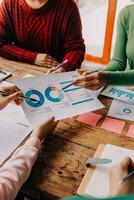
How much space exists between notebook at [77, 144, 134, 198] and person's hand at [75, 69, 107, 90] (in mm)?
362

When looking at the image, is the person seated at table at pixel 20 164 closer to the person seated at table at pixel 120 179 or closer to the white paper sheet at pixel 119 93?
the person seated at table at pixel 120 179

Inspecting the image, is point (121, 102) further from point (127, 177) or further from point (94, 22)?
point (94, 22)

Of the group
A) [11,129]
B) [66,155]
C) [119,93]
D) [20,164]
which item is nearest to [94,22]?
[119,93]

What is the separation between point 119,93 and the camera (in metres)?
1.39

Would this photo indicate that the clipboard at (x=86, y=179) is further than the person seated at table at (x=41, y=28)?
No

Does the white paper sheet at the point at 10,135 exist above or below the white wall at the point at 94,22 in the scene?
above

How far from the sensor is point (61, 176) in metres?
0.92

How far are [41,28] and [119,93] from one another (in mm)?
724

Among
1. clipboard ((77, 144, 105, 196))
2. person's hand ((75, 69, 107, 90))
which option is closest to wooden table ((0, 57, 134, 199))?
clipboard ((77, 144, 105, 196))

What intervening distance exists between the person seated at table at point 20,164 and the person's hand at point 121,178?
0.81 feet

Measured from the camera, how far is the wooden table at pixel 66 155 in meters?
0.89

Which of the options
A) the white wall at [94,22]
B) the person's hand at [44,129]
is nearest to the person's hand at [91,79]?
the person's hand at [44,129]

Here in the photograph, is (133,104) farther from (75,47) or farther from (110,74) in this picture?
(75,47)

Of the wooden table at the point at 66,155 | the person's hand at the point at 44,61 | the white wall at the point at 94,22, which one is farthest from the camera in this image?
the white wall at the point at 94,22
